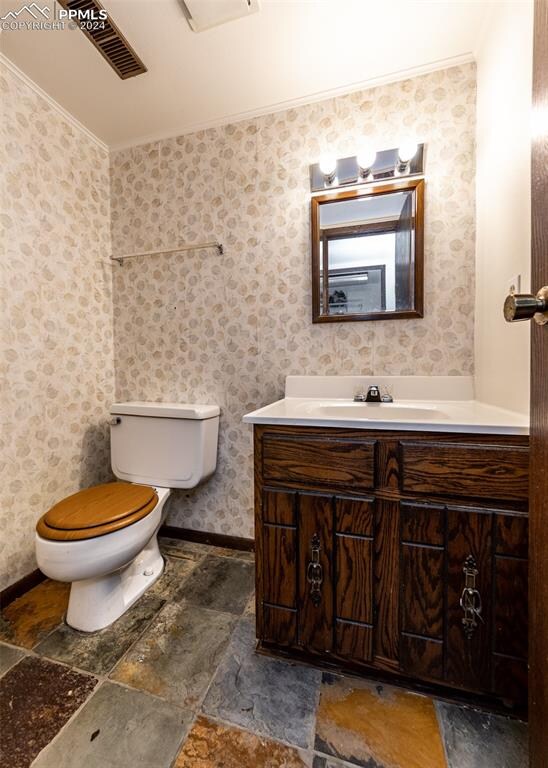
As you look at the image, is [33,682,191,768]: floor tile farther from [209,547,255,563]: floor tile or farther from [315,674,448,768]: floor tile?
[209,547,255,563]: floor tile

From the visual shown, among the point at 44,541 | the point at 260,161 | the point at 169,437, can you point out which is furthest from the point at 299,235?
the point at 44,541

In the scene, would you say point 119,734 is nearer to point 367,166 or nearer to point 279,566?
point 279,566

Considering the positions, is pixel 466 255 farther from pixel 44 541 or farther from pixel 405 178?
pixel 44 541

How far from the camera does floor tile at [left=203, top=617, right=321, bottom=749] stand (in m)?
0.86

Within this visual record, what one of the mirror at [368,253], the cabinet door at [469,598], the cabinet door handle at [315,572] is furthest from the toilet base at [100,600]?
the mirror at [368,253]

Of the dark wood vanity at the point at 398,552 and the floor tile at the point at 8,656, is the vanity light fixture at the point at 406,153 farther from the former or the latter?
the floor tile at the point at 8,656

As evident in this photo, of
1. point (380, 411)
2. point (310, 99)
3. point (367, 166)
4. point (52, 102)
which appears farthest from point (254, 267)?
point (52, 102)

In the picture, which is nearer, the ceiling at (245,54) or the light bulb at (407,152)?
the ceiling at (245,54)

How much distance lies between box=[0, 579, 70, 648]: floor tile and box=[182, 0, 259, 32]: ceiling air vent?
2.22m

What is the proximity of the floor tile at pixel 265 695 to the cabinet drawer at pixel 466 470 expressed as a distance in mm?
677

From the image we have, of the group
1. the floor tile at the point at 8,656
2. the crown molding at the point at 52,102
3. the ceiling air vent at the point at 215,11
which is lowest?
the floor tile at the point at 8,656

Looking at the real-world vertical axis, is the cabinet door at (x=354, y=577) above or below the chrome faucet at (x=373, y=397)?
below

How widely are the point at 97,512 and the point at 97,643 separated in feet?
1.45

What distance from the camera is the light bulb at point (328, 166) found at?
1.39 m
